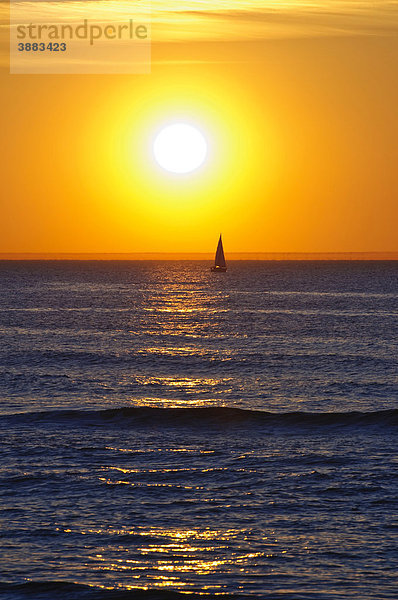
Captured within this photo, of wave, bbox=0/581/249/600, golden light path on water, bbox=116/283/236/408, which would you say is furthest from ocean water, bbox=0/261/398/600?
golden light path on water, bbox=116/283/236/408

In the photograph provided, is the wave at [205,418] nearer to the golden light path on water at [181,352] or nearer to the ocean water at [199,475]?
the ocean water at [199,475]

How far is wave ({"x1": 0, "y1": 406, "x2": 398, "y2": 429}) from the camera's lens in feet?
126

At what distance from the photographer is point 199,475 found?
94.0ft

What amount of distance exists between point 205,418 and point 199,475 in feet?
38.3

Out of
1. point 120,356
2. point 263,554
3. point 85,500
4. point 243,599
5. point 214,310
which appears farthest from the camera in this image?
point 214,310

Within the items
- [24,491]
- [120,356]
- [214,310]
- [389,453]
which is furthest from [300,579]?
[214,310]

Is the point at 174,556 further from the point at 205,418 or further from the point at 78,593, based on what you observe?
the point at 205,418

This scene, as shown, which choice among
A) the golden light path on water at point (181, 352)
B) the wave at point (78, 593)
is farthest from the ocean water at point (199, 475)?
the golden light path on water at point (181, 352)

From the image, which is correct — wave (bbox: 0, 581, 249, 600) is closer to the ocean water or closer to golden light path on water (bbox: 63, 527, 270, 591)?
the ocean water

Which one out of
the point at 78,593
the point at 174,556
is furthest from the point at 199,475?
the point at 78,593

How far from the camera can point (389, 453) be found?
32312 mm

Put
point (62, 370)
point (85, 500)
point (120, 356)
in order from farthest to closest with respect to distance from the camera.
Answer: point (120, 356)
point (62, 370)
point (85, 500)

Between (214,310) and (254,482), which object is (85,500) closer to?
(254,482)

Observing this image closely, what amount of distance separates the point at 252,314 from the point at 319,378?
68.8m
